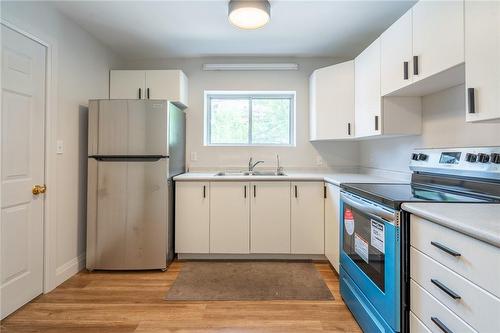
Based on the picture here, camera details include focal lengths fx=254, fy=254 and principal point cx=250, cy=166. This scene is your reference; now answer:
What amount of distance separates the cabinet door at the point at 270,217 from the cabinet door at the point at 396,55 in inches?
52.1

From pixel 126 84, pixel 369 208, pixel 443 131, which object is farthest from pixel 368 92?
pixel 126 84

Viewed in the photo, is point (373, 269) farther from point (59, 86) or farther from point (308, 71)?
point (59, 86)

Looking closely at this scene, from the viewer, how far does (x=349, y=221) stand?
1.87 meters

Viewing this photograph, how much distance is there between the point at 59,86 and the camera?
2240 mm

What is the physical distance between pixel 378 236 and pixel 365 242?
0.64 feet

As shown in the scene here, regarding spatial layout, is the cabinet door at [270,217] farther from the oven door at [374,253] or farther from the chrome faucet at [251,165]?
the oven door at [374,253]

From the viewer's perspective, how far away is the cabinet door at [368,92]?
215cm

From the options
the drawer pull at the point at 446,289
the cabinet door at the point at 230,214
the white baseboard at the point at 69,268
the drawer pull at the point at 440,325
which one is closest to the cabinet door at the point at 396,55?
the drawer pull at the point at 446,289

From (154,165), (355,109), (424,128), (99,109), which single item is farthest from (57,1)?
(424,128)

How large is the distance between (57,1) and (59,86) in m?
0.69

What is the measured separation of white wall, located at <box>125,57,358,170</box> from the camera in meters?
3.33

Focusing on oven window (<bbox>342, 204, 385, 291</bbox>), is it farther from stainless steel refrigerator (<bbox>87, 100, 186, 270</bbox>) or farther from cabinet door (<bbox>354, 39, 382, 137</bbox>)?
stainless steel refrigerator (<bbox>87, 100, 186, 270</bbox>)

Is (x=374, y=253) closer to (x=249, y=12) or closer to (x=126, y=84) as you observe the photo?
(x=249, y=12)

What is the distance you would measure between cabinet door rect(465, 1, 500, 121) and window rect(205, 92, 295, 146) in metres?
2.28
